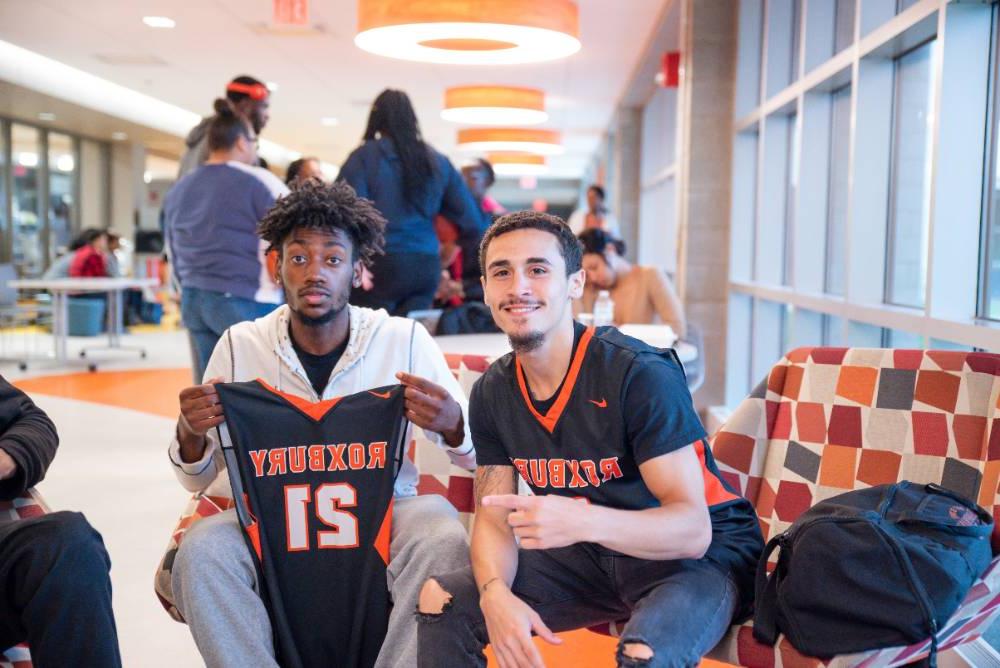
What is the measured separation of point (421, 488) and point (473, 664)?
0.74 meters

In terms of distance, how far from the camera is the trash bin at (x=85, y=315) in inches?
495

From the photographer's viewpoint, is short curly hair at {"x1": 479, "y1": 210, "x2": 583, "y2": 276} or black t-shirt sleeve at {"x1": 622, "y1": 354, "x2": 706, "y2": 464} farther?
short curly hair at {"x1": 479, "y1": 210, "x2": 583, "y2": 276}

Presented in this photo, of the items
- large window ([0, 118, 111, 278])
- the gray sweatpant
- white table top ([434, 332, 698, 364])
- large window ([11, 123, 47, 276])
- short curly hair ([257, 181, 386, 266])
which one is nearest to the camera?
the gray sweatpant

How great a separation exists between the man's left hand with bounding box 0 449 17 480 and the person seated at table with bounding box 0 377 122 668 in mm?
12

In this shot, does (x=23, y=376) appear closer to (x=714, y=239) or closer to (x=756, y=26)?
(x=714, y=239)

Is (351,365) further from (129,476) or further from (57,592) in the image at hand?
(129,476)

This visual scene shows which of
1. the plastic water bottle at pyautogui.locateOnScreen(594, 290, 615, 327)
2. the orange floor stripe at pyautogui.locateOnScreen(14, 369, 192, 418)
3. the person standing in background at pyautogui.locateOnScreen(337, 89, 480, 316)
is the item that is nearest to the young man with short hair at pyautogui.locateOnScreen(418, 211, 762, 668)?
the person standing in background at pyautogui.locateOnScreen(337, 89, 480, 316)

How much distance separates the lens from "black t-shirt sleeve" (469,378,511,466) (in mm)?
2150

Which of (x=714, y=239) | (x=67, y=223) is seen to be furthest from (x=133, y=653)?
(x=67, y=223)

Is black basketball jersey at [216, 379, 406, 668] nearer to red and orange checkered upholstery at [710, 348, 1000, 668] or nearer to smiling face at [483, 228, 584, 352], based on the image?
smiling face at [483, 228, 584, 352]

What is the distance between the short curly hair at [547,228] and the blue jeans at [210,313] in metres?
2.25

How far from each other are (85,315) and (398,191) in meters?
9.68

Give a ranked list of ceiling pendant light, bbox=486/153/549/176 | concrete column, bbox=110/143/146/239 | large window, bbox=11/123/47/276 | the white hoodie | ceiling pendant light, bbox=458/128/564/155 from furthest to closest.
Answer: concrete column, bbox=110/143/146/239 → ceiling pendant light, bbox=486/153/549/176 → large window, bbox=11/123/47/276 → ceiling pendant light, bbox=458/128/564/155 → the white hoodie

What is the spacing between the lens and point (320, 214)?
98.0 inches
